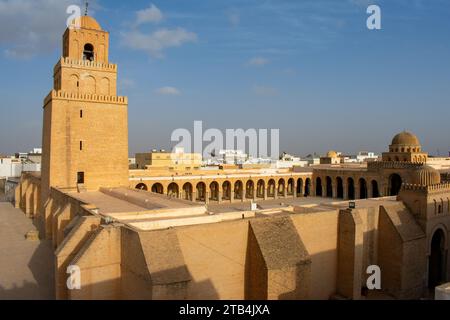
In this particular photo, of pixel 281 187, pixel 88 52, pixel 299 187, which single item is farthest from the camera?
pixel 281 187

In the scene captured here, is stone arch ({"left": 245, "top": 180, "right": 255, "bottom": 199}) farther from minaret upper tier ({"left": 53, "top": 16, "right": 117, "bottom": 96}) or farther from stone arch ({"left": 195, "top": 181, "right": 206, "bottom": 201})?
minaret upper tier ({"left": 53, "top": 16, "right": 117, "bottom": 96})

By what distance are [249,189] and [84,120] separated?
75.2ft

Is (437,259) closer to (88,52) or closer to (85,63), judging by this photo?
(85,63)

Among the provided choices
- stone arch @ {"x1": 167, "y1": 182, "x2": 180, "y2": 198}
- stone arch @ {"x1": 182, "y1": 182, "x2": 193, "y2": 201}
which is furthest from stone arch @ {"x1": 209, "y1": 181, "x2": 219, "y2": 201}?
stone arch @ {"x1": 167, "y1": 182, "x2": 180, "y2": 198}

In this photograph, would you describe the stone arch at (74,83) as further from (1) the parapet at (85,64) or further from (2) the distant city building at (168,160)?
(2) the distant city building at (168,160)

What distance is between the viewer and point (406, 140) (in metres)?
37.0

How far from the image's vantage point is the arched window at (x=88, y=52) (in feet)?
78.3

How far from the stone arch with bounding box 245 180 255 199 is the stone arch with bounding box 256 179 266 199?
2.51ft

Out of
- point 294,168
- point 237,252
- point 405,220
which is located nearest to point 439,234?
point 405,220

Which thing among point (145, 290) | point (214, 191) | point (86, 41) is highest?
point (86, 41)

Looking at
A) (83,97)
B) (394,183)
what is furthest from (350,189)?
(83,97)

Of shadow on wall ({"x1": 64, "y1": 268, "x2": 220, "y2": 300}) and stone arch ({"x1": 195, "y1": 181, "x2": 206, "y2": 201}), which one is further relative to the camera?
stone arch ({"x1": 195, "y1": 181, "x2": 206, "y2": 201})

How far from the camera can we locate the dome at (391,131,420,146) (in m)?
36.9

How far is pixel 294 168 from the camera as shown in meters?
44.8
